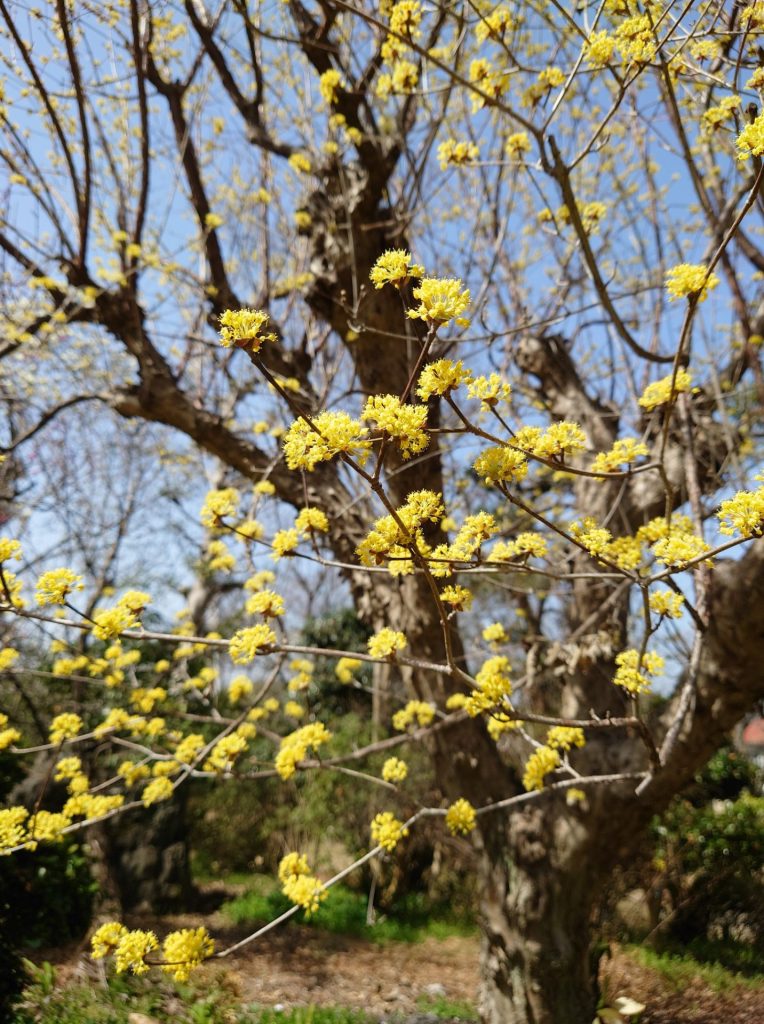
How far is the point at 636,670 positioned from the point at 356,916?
743cm

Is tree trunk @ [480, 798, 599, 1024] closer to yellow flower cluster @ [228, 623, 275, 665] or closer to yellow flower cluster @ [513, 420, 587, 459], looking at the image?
yellow flower cluster @ [228, 623, 275, 665]

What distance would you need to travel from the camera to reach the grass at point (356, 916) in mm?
7605

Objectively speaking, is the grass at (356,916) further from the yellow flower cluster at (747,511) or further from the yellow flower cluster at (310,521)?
the yellow flower cluster at (747,511)

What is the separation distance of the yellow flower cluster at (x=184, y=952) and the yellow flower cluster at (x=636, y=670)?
63.9 inches

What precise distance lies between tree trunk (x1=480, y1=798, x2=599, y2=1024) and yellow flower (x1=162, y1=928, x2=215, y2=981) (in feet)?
8.05

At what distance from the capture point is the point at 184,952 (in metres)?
2.07

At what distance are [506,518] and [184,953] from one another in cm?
525

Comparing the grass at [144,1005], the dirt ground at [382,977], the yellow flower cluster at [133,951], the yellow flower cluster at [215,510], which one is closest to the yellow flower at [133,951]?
the yellow flower cluster at [133,951]

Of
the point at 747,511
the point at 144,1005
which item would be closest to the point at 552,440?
the point at 747,511

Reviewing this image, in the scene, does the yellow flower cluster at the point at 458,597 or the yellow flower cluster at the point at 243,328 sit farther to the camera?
the yellow flower cluster at the point at 458,597

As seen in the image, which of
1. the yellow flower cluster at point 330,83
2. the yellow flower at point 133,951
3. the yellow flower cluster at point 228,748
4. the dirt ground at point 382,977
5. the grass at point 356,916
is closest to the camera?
the yellow flower at point 133,951

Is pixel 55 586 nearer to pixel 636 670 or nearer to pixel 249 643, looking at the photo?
pixel 249 643

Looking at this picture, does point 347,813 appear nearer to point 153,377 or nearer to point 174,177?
point 153,377

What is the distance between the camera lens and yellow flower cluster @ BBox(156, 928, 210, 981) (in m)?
2.02
